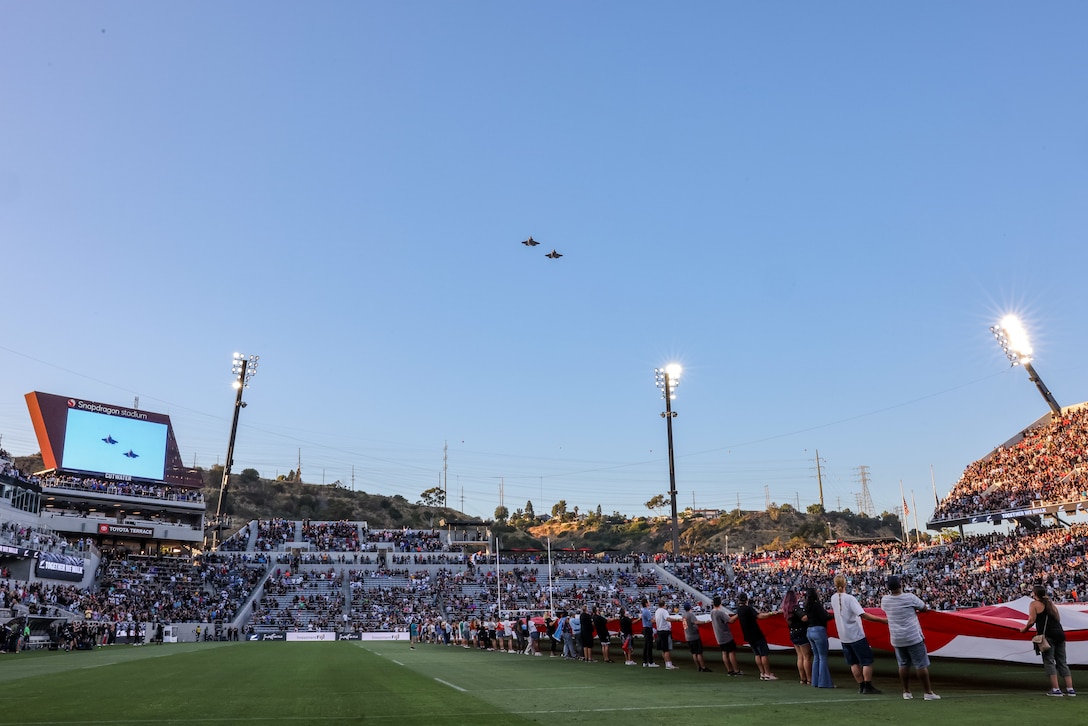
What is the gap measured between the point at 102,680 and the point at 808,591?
14704 millimetres

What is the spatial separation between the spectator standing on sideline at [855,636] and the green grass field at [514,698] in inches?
13.0

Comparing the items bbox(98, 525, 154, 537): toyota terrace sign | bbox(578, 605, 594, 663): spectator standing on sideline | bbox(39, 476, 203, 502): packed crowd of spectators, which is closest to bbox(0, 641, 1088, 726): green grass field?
bbox(578, 605, 594, 663): spectator standing on sideline

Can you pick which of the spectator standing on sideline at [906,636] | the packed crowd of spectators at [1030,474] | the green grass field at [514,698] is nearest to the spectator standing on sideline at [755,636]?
the green grass field at [514,698]

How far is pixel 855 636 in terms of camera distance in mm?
12984

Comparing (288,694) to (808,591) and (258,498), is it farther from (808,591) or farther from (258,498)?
(258,498)

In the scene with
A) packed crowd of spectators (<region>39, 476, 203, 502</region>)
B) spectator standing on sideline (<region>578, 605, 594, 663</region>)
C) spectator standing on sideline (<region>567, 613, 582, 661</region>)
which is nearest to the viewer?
spectator standing on sideline (<region>578, 605, 594, 663</region>)

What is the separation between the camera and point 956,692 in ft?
41.4

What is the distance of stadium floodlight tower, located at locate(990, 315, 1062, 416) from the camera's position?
222ft

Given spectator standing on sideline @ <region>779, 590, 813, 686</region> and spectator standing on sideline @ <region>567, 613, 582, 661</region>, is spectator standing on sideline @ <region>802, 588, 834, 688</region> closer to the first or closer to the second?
spectator standing on sideline @ <region>779, 590, 813, 686</region>

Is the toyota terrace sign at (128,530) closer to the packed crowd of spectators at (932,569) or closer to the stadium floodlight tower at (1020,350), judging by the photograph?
the packed crowd of spectators at (932,569)

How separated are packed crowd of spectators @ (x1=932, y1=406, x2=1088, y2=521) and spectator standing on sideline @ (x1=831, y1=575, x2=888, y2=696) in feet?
169

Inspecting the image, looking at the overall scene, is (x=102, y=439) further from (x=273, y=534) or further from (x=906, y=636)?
(x=906, y=636)

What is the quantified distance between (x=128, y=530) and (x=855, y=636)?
72232 millimetres

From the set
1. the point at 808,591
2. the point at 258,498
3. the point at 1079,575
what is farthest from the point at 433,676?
the point at 258,498
